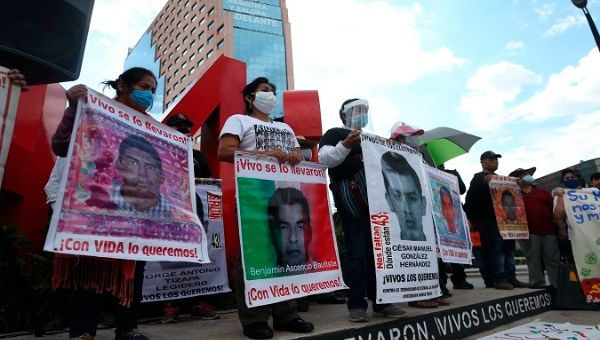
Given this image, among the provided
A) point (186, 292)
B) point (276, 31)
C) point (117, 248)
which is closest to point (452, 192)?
point (186, 292)

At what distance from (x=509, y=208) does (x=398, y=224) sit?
116 inches

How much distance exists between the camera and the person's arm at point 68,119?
7.00 feet

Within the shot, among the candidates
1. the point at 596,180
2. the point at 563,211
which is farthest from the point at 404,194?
the point at 596,180

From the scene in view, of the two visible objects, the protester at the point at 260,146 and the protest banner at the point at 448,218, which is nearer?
the protester at the point at 260,146

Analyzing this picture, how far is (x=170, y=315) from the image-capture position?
3604 mm

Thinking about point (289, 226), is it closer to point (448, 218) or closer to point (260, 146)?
point (260, 146)

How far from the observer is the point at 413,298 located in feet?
9.94

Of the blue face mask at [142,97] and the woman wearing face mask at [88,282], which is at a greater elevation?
the blue face mask at [142,97]

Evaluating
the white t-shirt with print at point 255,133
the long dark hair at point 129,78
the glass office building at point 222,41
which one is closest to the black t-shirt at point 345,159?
the white t-shirt with print at point 255,133

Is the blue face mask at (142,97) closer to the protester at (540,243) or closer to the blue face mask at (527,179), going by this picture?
the protester at (540,243)

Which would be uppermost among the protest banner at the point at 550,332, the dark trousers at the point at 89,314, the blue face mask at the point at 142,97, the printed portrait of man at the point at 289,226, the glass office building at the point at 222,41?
the glass office building at the point at 222,41

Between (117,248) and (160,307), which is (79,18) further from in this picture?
(160,307)

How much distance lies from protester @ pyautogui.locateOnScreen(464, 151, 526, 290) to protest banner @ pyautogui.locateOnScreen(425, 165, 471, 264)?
0.76m

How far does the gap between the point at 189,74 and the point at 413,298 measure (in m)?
65.9
